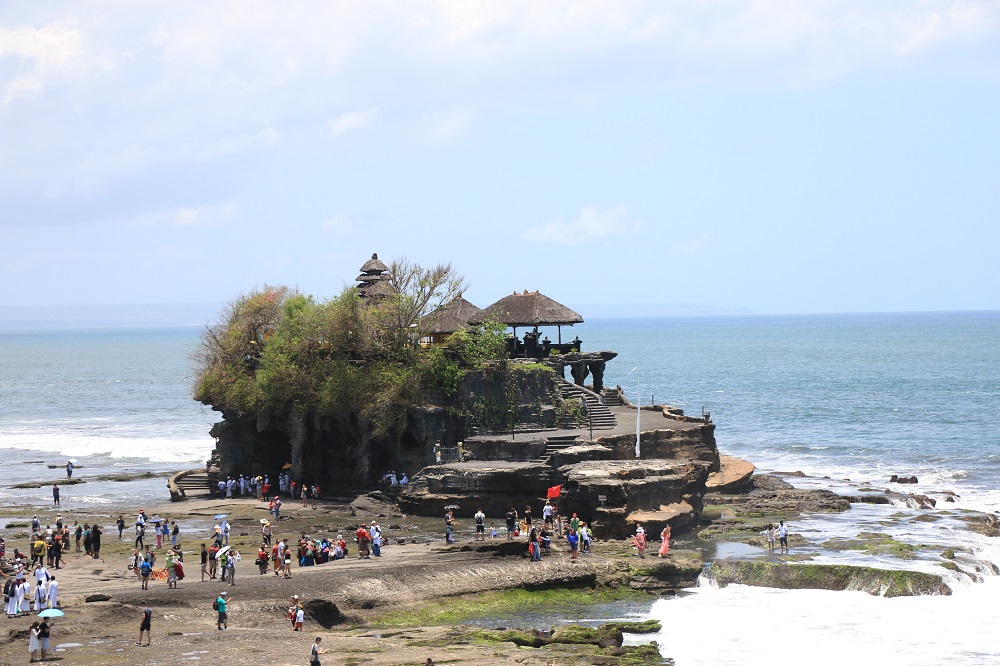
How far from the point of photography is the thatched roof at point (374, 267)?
57.9 m

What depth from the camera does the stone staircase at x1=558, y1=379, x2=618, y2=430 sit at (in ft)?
157

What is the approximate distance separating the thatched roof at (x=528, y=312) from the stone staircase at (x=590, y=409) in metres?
2.77

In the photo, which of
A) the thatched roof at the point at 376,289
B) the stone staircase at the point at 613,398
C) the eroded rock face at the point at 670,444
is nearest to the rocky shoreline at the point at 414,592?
the eroded rock face at the point at 670,444

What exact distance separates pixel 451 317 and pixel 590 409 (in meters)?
8.53

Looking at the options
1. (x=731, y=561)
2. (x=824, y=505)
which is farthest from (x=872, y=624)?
(x=824, y=505)

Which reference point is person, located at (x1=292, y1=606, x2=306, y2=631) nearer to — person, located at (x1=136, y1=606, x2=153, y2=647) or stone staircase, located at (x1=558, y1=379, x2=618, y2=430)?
person, located at (x1=136, y1=606, x2=153, y2=647)

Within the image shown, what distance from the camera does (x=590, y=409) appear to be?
160ft

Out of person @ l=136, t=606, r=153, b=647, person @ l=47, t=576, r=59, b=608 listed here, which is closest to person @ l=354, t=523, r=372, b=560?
person @ l=136, t=606, r=153, b=647

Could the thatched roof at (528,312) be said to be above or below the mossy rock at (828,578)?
above

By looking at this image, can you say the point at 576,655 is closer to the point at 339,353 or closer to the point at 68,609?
the point at 68,609

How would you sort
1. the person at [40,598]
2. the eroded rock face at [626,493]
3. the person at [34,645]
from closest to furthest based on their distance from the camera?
the person at [34,645] < the person at [40,598] < the eroded rock face at [626,493]

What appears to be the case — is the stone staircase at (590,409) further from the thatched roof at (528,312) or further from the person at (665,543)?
the person at (665,543)

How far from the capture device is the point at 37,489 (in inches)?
2271

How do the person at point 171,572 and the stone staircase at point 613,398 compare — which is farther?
the stone staircase at point 613,398
